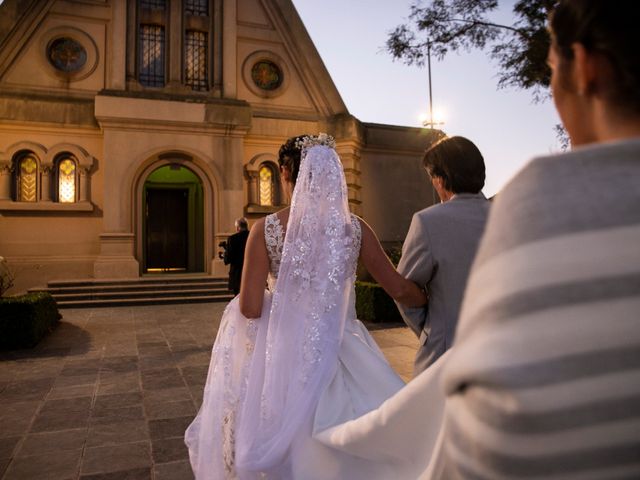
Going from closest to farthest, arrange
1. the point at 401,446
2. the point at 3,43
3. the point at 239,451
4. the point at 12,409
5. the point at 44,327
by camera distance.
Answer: the point at 401,446
the point at 239,451
the point at 12,409
the point at 44,327
the point at 3,43

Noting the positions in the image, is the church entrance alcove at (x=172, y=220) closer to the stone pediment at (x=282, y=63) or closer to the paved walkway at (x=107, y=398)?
the stone pediment at (x=282, y=63)

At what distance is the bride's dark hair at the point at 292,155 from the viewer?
2775 millimetres

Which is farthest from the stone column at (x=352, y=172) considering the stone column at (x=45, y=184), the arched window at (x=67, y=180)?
the stone column at (x=45, y=184)

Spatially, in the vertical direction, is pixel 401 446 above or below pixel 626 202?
below

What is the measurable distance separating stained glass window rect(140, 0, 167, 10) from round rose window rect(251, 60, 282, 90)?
3728 mm

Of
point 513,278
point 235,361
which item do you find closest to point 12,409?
point 235,361

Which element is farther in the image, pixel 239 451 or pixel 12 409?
pixel 12 409

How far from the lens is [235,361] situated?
2.67 meters

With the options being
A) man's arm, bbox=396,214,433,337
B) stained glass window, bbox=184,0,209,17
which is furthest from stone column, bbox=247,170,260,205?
man's arm, bbox=396,214,433,337

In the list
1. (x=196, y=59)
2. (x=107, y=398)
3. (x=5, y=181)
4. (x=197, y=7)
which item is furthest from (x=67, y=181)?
(x=107, y=398)

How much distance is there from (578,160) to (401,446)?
891 mm

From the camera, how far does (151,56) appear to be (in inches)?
640

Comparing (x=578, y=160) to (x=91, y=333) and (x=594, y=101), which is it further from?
(x=91, y=333)

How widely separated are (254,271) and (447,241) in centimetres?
103
